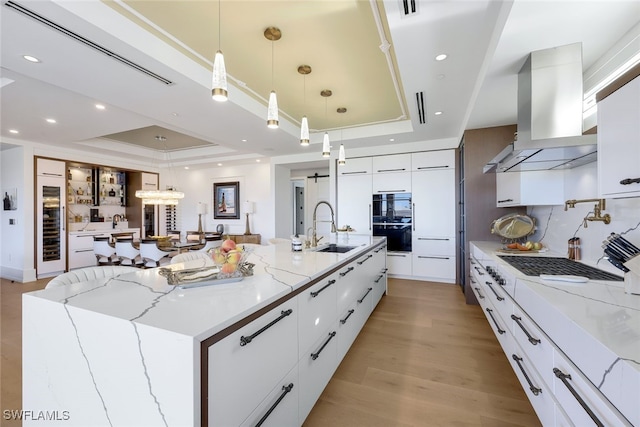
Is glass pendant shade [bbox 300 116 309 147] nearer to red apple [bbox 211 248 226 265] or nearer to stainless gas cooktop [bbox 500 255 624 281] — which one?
red apple [bbox 211 248 226 265]

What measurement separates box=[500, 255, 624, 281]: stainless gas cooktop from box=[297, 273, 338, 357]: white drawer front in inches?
48.4

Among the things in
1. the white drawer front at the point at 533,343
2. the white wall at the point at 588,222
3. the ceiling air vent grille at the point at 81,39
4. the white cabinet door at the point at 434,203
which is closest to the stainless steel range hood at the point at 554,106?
the white wall at the point at 588,222

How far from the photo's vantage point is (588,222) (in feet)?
6.41

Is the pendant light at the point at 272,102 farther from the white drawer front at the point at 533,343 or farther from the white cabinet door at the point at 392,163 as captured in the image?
the white cabinet door at the point at 392,163

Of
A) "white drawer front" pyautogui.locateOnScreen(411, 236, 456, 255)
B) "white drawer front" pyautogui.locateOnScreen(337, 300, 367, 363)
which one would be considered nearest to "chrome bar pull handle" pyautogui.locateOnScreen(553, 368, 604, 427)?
"white drawer front" pyautogui.locateOnScreen(337, 300, 367, 363)

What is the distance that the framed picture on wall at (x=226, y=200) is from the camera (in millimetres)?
6961

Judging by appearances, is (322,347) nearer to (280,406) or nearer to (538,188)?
(280,406)

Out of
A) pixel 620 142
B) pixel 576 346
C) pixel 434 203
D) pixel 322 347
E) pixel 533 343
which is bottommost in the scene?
pixel 322 347

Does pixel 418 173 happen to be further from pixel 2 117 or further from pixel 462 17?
pixel 2 117

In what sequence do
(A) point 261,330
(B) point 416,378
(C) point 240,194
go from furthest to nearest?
(C) point 240,194 → (B) point 416,378 → (A) point 261,330

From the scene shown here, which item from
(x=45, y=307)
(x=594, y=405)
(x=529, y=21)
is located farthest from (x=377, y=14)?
(x=45, y=307)

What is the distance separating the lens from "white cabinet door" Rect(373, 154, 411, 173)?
4.68 metres

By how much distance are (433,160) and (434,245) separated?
58.0 inches

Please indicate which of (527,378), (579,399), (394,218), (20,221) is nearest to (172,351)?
(579,399)
